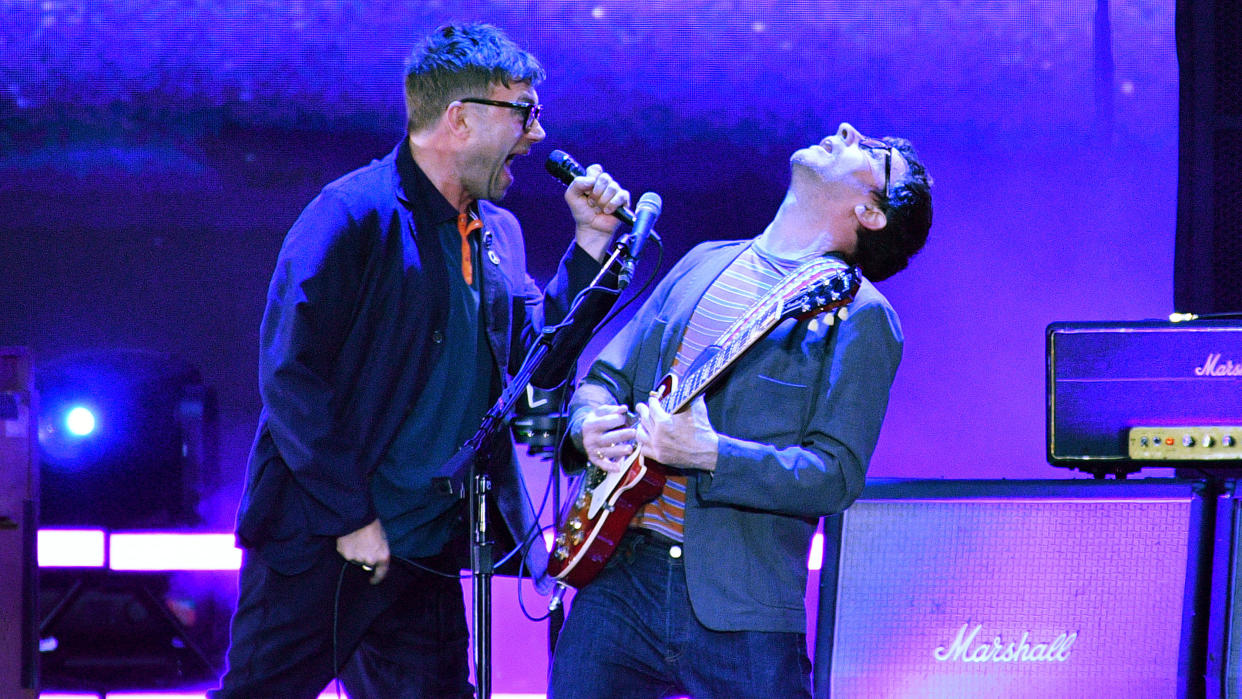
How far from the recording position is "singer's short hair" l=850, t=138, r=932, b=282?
101 inches

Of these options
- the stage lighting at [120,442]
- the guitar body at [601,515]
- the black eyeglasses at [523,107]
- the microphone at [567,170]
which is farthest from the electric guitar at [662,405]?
the stage lighting at [120,442]

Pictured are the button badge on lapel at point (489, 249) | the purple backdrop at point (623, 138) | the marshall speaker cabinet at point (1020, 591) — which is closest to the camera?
the button badge on lapel at point (489, 249)

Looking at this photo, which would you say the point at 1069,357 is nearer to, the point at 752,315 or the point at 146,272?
the point at 752,315

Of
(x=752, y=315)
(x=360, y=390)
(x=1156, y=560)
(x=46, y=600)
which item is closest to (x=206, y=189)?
(x=46, y=600)

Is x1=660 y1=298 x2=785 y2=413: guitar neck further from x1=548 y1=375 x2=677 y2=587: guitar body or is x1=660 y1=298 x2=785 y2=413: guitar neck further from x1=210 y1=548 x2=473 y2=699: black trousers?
x1=210 y1=548 x2=473 y2=699: black trousers

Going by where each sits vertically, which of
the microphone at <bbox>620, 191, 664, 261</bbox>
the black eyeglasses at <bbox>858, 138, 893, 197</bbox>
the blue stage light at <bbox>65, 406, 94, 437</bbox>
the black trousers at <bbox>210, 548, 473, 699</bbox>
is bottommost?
the black trousers at <bbox>210, 548, 473, 699</bbox>

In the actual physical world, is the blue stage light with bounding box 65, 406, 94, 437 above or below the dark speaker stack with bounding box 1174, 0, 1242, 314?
below

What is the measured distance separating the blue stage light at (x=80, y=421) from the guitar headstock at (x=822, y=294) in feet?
8.15

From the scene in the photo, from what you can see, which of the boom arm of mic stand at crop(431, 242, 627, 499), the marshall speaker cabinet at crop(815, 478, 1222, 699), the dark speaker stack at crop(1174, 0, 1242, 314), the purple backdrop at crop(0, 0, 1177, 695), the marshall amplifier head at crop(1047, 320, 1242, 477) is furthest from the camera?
the purple backdrop at crop(0, 0, 1177, 695)

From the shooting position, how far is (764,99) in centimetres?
369

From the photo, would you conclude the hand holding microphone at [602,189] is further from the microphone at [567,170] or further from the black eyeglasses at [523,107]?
the black eyeglasses at [523,107]

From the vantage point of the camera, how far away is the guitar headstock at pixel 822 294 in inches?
84.4

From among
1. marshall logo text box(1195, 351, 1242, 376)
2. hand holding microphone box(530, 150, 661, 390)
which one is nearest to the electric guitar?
hand holding microphone box(530, 150, 661, 390)

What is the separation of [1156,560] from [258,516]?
206 centimetres
